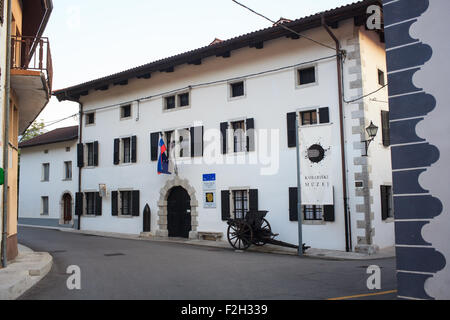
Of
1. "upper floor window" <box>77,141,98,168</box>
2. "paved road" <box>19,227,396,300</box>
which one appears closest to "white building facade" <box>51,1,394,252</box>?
"upper floor window" <box>77,141,98,168</box>

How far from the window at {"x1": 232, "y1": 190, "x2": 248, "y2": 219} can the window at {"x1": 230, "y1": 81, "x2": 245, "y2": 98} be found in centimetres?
377

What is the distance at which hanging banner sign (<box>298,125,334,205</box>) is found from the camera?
13.3 metres

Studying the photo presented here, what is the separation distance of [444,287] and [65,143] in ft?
80.8

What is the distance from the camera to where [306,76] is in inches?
617

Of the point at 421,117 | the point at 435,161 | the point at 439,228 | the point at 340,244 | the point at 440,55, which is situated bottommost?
the point at 340,244

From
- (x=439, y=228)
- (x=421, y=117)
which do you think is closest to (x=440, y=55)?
(x=421, y=117)

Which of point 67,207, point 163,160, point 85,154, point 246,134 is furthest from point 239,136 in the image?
point 67,207

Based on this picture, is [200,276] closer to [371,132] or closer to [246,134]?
[371,132]

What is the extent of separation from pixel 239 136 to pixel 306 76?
3.37m

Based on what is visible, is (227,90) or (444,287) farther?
(227,90)

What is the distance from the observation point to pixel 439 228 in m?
3.94

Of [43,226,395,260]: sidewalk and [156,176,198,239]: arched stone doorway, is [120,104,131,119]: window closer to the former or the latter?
[156,176,198,239]: arched stone doorway
